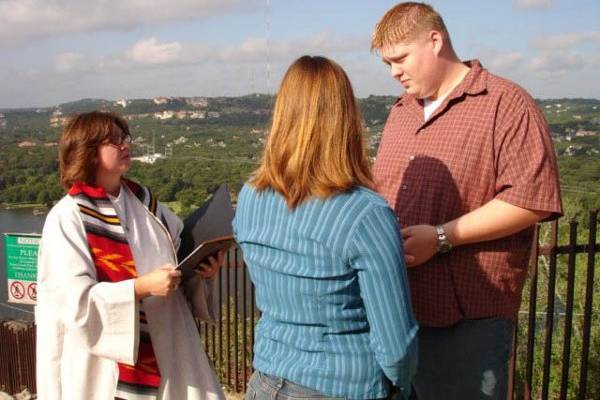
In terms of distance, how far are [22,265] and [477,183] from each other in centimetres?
470

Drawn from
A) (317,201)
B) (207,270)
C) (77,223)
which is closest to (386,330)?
(317,201)

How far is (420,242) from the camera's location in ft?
5.99

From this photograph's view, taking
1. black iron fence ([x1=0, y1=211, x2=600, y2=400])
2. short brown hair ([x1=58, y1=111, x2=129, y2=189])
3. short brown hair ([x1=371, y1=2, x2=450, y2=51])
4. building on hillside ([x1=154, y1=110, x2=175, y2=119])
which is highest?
short brown hair ([x1=371, y1=2, x2=450, y2=51])

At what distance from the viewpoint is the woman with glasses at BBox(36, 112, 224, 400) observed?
8.23 ft

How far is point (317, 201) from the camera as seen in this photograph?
A: 5.15 ft

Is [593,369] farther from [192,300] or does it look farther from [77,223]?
[77,223]

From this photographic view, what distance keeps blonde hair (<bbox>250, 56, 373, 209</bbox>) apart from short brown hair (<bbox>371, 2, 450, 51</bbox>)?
43 cm

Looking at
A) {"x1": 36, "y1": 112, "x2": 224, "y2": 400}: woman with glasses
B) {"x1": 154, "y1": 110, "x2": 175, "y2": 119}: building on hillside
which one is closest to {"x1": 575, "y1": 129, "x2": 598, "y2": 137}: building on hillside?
{"x1": 36, "y1": 112, "x2": 224, "y2": 400}: woman with glasses

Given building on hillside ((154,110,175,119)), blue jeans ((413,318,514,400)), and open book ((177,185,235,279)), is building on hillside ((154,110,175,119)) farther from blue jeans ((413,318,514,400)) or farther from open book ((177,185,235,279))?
blue jeans ((413,318,514,400))

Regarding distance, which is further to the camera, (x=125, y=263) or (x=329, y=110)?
(x=125, y=263)

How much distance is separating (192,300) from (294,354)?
137 centimetres

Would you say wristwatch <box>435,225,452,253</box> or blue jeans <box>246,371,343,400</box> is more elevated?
wristwatch <box>435,225,452,253</box>

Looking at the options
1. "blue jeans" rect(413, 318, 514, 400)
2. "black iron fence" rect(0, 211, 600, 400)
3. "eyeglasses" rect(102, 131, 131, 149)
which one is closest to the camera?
"blue jeans" rect(413, 318, 514, 400)

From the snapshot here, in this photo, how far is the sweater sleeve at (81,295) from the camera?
249 cm
